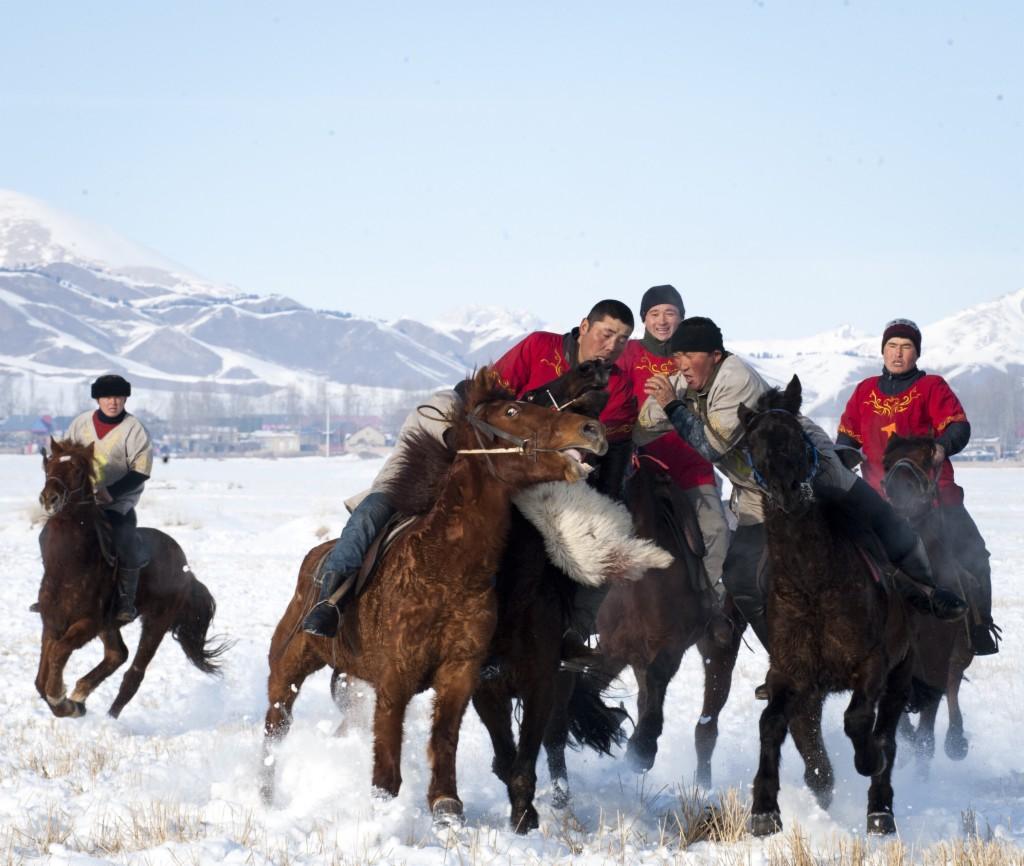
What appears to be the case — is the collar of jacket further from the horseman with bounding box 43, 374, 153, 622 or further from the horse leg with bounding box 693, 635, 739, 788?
the horseman with bounding box 43, 374, 153, 622

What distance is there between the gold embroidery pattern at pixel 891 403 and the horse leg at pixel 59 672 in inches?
229

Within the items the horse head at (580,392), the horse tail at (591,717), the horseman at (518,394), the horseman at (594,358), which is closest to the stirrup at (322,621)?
the horseman at (518,394)

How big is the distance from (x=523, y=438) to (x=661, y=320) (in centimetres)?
347

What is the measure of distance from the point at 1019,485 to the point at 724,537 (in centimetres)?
5700

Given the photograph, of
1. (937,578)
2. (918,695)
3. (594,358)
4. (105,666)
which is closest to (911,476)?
(937,578)

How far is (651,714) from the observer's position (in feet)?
27.7

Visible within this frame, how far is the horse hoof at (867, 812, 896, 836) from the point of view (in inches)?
259

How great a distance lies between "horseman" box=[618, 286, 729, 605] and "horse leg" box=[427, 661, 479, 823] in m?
2.87

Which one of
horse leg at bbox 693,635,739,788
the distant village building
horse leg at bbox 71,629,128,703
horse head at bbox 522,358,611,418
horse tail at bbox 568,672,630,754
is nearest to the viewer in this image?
horse head at bbox 522,358,611,418

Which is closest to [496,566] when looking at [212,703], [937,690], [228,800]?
[228,800]

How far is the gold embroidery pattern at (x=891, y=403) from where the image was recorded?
30.4 ft

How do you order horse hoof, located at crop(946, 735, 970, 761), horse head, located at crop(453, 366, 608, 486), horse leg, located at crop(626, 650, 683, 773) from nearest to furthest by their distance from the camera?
horse head, located at crop(453, 366, 608, 486), horse leg, located at crop(626, 650, 683, 773), horse hoof, located at crop(946, 735, 970, 761)

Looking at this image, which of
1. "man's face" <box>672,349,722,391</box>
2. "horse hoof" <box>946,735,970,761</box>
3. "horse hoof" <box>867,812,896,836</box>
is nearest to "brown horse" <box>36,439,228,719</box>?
"man's face" <box>672,349,722,391</box>

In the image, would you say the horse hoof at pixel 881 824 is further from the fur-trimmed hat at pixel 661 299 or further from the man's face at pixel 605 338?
Result: the fur-trimmed hat at pixel 661 299
